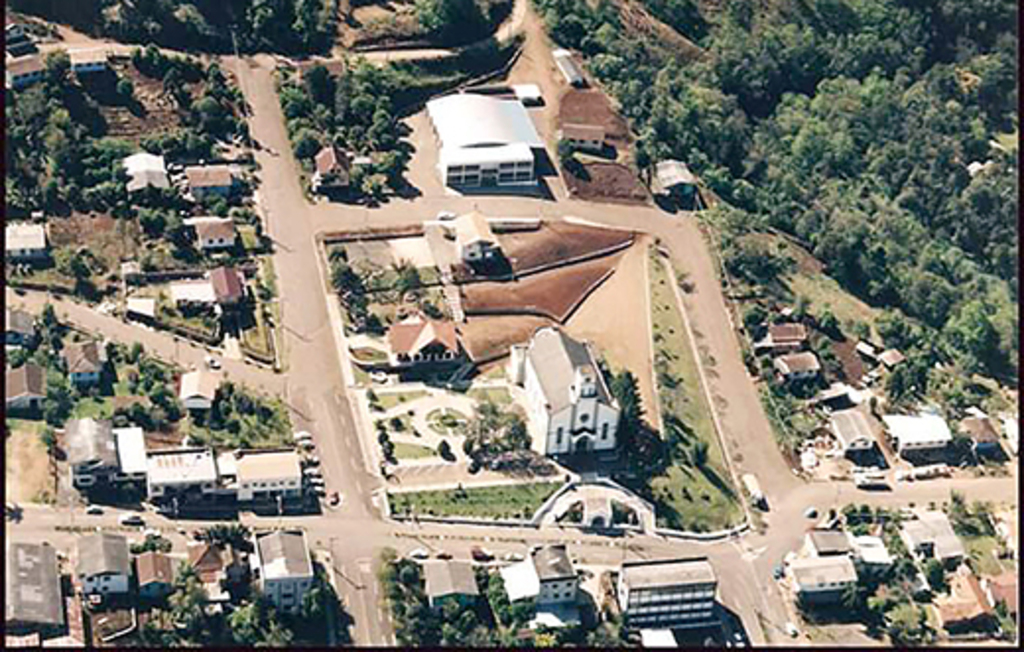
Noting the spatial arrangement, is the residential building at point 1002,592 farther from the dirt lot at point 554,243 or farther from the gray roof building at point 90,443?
the gray roof building at point 90,443

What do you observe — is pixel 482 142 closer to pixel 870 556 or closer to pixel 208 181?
pixel 208 181

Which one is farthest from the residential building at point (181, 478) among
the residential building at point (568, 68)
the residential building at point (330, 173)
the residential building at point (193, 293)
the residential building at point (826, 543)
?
the residential building at point (568, 68)

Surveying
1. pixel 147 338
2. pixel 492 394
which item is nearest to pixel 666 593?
pixel 492 394

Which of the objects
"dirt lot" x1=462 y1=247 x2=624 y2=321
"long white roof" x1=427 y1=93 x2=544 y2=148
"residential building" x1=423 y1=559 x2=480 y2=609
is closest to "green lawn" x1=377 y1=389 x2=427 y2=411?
"dirt lot" x1=462 y1=247 x2=624 y2=321

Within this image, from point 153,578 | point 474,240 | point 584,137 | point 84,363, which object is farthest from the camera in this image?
point 584,137

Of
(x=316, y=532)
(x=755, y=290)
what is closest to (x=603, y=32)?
(x=755, y=290)
